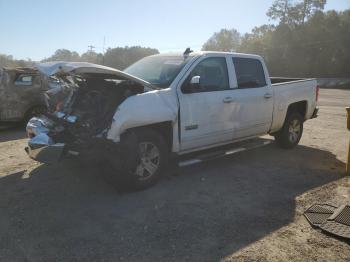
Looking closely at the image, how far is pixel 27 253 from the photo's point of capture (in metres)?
3.82

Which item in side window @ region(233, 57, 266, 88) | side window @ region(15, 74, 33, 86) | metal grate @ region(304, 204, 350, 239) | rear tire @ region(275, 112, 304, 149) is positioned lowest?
metal grate @ region(304, 204, 350, 239)

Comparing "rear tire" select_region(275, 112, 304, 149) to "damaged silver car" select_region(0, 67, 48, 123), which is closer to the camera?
"rear tire" select_region(275, 112, 304, 149)

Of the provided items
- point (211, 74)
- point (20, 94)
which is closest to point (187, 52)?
point (211, 74)

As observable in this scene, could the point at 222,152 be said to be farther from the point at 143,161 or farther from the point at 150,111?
the point at 150,111

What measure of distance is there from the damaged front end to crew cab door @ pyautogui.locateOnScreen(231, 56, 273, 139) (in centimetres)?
194

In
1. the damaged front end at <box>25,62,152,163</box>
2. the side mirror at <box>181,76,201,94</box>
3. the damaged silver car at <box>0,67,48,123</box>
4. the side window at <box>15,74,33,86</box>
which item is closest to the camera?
the damaged front end at <box>25,62,152,163</box>

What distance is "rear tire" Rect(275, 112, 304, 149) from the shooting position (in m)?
8.24

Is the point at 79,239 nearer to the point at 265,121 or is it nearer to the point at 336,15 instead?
the point at 265,121

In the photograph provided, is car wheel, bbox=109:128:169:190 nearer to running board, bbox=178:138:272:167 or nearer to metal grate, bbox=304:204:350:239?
running board, bbox=178:138:272:167

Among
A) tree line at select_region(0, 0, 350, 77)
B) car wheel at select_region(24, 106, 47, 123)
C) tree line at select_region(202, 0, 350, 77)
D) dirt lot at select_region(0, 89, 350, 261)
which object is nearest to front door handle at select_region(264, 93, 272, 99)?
dirt lot at select_region(0, 89, 350, 261)

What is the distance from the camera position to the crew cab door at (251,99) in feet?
22.2

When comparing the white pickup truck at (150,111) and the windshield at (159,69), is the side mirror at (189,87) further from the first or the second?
the windshield at (159,69)

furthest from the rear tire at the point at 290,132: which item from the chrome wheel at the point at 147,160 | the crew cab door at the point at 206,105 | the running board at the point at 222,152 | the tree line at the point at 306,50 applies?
the tree line at the point at 306,50

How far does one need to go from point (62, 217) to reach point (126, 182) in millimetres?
986
